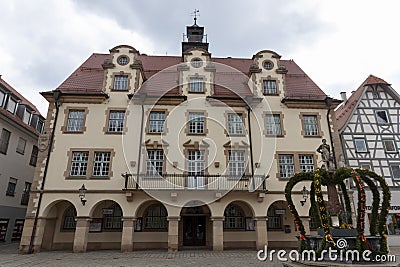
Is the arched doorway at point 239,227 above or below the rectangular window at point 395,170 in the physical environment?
below

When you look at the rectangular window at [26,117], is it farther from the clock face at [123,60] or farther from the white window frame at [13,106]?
the clock face at [123,60]

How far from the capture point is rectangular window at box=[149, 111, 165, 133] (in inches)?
681

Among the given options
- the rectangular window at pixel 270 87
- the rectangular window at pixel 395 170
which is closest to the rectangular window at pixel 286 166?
the rectangular window at pixel 270 87

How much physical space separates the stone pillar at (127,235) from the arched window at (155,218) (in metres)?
1.96

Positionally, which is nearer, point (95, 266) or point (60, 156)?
point (95, 266)

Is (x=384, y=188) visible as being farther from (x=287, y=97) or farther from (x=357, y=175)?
(x=287, y=97)

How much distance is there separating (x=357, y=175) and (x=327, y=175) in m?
0.94

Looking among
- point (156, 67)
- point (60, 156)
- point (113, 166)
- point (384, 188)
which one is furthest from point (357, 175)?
point (156, 67)

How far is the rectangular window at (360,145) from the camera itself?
756 inches

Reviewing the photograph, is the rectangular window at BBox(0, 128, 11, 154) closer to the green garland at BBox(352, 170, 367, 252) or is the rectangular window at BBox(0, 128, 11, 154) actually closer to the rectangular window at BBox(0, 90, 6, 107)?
the rectangular window at BBox(0, 90, 6, 107)

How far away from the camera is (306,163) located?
1703 centimetres

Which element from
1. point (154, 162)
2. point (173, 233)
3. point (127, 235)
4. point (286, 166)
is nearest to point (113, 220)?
point (127, 235)

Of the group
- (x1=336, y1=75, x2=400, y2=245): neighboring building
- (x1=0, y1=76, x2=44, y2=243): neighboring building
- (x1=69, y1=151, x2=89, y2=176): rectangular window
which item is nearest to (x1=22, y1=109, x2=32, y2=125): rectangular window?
(x1=0, y1=76, x2=44, y2=243): neighboring building

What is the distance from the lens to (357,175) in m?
8.63
